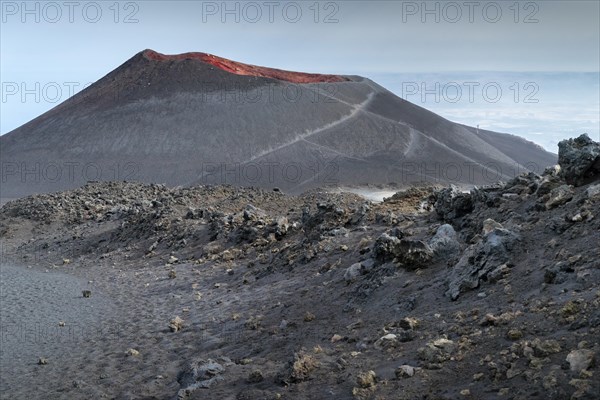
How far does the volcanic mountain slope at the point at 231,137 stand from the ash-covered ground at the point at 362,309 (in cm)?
2008

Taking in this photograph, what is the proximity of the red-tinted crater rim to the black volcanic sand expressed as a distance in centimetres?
3151

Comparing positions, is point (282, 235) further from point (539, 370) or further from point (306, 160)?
point (306, 160)

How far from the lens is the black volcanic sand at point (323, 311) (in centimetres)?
523

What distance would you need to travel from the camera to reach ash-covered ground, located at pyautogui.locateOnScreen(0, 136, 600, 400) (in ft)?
17.2

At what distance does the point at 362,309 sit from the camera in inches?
310

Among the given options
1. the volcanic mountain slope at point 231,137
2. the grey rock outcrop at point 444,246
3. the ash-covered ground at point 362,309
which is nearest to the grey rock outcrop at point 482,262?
the ash-covered ground at point 362,309

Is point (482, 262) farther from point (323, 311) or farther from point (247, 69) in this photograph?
point (247, 69)

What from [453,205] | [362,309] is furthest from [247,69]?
[362,309]

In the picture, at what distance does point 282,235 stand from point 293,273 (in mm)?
2819

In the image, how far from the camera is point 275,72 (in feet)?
160

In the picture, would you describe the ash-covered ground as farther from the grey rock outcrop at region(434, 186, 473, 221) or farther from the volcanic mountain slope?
the volcanic mountain slope

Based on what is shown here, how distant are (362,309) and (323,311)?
25.9 inches

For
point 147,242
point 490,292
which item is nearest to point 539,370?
point 490,292

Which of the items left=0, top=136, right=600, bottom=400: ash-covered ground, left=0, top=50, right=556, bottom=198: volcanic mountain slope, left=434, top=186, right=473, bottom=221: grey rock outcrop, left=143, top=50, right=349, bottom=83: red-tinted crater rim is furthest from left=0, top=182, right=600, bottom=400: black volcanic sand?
left=143, top=50, right=349, bottom=83: red-tinted crater rim
